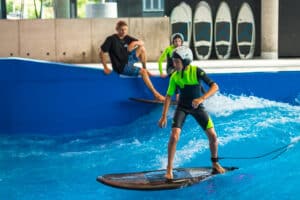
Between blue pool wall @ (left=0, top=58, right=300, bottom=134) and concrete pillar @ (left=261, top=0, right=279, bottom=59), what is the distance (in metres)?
5.86

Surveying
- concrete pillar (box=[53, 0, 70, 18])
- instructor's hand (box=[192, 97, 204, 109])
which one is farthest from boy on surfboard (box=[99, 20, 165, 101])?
concrete pillar (box=[53, 0, 70, 18])

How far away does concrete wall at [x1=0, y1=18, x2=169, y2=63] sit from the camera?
15203 millimetres

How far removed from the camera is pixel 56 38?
1529 cm

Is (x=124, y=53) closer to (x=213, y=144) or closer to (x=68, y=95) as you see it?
(x=68, y=95)

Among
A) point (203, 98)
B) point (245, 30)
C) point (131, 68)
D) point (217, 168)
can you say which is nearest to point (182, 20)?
point (245, 30)

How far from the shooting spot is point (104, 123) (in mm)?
10625

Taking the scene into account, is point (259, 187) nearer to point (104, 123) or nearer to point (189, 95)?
point (189, 95)

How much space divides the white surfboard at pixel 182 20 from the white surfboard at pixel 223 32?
2.77 feet

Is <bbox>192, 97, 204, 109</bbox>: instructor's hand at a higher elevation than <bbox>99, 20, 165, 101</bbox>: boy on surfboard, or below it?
below

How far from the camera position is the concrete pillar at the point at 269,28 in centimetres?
1633

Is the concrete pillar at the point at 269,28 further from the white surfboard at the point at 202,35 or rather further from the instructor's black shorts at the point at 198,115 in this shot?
the instructor's black shorts at the point at 198,115

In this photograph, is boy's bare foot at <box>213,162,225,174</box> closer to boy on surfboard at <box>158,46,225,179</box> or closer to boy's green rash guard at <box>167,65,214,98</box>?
boy on surfboard at <box>158,46,225,179</box>

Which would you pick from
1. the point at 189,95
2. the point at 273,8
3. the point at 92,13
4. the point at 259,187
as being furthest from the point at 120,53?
the point at 273,8

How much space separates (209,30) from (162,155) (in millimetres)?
8394
